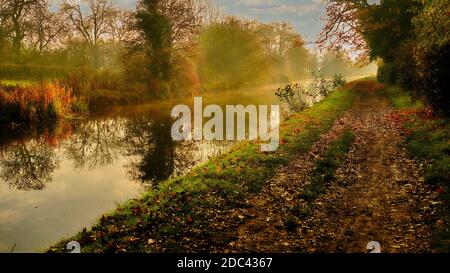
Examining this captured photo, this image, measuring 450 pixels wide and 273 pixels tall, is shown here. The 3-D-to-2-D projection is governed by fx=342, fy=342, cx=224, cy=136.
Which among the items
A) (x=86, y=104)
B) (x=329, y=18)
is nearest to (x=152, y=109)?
(x=86, y=104)

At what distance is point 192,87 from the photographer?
1663 inches

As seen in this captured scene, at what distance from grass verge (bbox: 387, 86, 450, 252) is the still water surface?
25.1ft

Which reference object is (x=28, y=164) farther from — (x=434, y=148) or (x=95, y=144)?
(x=434, y=148)

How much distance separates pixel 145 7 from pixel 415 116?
94.8ft

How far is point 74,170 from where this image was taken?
13117mm

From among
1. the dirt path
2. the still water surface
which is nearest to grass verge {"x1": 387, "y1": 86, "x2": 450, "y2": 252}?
the dirt path

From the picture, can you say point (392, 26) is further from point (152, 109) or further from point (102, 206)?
point (102, 206)

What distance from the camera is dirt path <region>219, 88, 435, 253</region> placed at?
6574 millimetres

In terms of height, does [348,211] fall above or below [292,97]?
below

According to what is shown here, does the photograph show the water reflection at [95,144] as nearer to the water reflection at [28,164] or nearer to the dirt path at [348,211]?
the water reflection at [28,164]

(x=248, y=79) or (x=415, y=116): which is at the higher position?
(x=248, y=79)

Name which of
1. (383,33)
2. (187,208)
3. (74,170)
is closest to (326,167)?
(187,208)

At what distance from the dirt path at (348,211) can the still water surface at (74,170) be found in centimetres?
429

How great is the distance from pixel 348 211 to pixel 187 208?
148 inches
